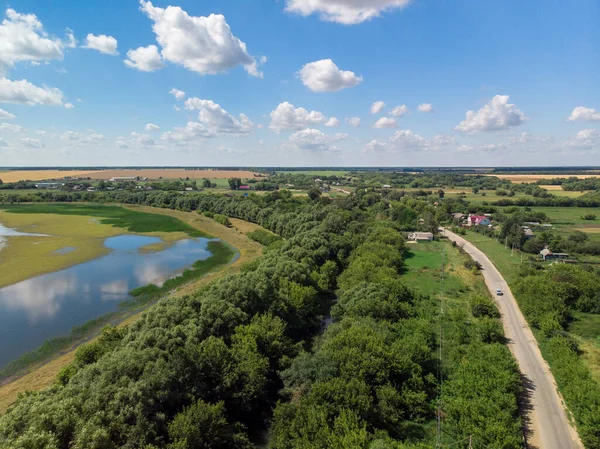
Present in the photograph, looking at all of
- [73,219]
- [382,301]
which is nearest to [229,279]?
[382,301]

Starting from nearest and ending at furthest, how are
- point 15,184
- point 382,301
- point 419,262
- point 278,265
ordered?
point 382,301, point 278,265, point 419,262, point 15,184

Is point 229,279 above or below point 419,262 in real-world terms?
above

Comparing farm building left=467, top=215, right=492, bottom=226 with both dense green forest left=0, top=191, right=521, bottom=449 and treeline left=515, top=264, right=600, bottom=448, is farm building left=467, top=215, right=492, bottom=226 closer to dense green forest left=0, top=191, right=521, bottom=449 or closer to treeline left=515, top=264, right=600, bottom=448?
treeline left=515, top=264, right=600, bottom=448

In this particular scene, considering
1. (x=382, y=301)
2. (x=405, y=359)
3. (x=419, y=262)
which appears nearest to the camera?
(x=405, y=359)

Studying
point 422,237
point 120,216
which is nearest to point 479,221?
point 422,237

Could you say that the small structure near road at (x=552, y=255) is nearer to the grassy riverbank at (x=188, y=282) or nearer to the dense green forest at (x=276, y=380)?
the dense green forest at (x=276, y=380)

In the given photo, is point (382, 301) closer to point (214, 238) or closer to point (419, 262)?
point (419, 262)

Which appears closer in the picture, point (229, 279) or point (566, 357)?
point (566, 357)

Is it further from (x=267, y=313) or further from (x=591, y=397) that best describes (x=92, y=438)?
(x=591, y=397)
